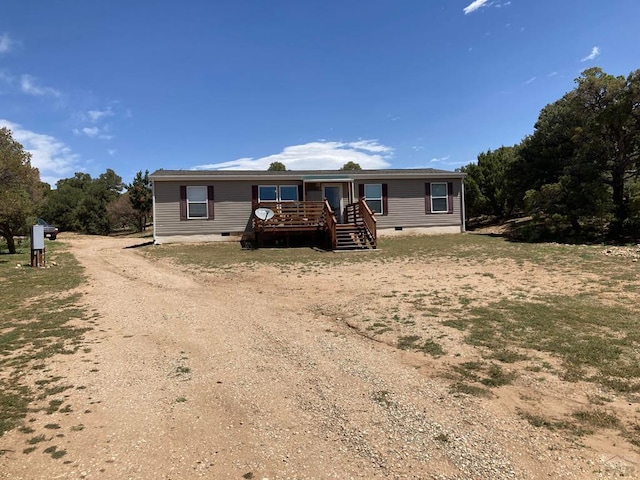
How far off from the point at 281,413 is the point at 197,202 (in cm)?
1583

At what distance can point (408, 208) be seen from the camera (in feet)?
65.6

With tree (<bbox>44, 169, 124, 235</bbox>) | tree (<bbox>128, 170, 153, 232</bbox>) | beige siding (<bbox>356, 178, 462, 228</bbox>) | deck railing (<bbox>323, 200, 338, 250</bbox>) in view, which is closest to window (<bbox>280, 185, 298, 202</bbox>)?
deck railing (<bbox>323, 200, 338, 250</bbox>)

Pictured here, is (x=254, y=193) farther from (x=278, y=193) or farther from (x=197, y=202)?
(x=197, y=202)

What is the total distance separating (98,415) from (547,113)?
24.7 m

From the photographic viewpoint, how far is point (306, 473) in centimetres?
265

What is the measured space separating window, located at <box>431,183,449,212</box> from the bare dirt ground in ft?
49.3

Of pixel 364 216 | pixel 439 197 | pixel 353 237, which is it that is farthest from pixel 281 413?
pixel 439 197

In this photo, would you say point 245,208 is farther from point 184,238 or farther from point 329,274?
Answer: point 329,274

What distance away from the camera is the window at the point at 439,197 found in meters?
20.3

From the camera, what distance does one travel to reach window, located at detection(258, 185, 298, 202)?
1877 centimetres

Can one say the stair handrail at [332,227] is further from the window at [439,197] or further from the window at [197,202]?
the window at [439,197]

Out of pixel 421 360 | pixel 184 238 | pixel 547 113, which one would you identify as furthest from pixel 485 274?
pixel 547 113

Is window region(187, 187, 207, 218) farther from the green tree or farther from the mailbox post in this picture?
the green tree

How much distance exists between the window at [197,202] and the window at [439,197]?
34.7 ft
